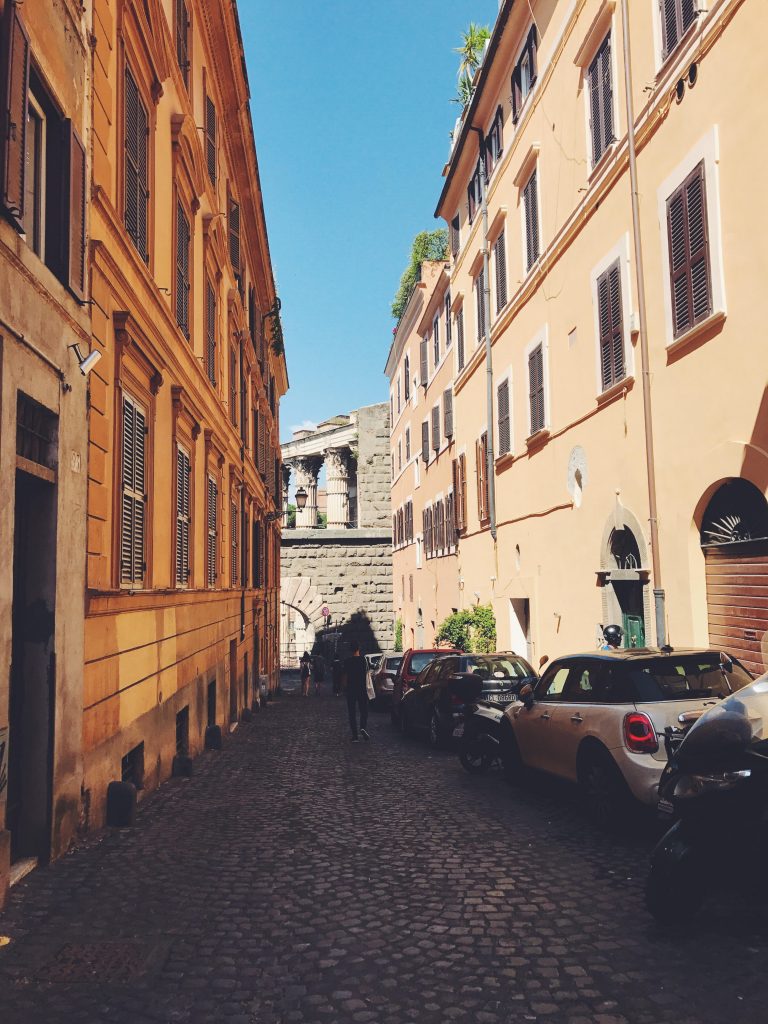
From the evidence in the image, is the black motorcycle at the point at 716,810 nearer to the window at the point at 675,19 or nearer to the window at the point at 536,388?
the window at the point at 675,19

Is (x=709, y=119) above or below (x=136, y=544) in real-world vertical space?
above

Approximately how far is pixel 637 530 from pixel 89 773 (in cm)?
787

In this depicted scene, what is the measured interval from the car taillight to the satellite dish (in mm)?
7451

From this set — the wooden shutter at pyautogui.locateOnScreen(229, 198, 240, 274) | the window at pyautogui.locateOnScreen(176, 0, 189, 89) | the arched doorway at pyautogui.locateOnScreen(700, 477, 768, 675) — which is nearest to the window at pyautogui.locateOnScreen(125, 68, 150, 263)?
the window at pyautogui.locateOnScreen(176, 0, 189, 89)

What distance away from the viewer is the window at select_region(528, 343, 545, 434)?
1648 centimetres

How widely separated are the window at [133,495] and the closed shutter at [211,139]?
7.18 meters

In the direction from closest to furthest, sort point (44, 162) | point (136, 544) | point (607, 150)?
point (44, 162) < point (136, 544) < point (607, 150)

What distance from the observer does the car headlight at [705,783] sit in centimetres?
460

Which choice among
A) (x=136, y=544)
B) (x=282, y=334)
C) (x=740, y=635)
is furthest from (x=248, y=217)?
(x=740, y=635)

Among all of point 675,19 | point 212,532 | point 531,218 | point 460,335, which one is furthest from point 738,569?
point 460,335

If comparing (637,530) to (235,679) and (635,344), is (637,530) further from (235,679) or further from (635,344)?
(235,679)

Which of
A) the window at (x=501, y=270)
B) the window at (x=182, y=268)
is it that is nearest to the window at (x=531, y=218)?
the window at (x=501, y=270)

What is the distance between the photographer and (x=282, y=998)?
414 cm

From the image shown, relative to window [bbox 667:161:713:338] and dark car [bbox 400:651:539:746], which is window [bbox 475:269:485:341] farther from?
window [bbox 667:161:713:338]
